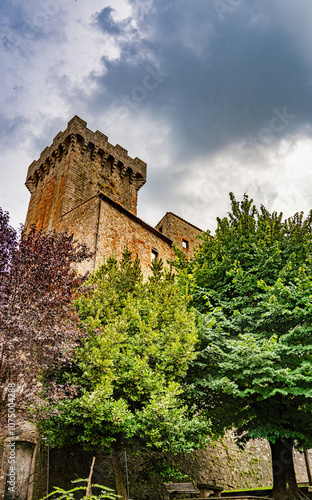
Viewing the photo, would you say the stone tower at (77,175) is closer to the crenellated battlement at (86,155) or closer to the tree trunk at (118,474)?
the crenellated battlement at (86,155)

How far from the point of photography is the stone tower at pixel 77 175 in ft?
78.1

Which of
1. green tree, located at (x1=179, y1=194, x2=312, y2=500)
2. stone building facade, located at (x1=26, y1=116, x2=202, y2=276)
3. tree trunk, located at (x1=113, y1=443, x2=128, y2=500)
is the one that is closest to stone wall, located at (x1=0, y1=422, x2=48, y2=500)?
tree trunk, located at (x1=113, y1=443, x2=128, y2=500)

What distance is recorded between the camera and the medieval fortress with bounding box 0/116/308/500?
10.4 meters

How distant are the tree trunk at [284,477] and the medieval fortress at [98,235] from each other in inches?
130

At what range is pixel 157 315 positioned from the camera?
10.3 meters

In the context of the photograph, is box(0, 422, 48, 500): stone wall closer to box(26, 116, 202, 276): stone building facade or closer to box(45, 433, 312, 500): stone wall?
box(45, 433, 312, 500): stone wall

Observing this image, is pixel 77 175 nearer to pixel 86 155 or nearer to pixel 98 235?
pixel 86 155

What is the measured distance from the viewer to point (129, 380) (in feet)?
30.0

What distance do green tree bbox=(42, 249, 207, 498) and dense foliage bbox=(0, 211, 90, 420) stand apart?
2.72 ft

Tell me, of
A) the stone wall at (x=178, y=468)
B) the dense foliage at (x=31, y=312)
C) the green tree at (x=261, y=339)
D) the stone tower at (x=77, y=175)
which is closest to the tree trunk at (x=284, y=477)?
the green tree at (x=261, y=339)

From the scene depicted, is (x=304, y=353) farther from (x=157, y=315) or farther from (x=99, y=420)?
(x=99, y=420)

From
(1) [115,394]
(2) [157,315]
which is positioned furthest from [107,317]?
(1) [115,394]

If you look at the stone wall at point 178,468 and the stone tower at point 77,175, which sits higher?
the stone tower at point 77,175

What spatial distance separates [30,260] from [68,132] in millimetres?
19687
